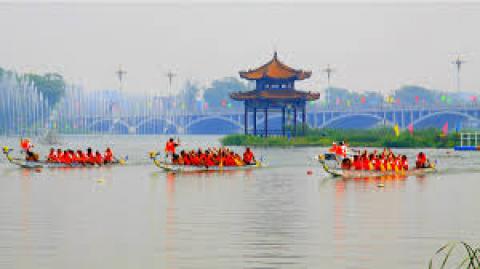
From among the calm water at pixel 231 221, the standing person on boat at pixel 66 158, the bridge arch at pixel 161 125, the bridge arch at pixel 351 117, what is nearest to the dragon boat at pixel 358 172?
the calm water at pixel 231 221

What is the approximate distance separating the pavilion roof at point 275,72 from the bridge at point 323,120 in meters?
8.04

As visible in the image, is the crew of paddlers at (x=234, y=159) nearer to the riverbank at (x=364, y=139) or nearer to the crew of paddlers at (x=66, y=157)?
the crew of paddlers at (x=66, y=157)

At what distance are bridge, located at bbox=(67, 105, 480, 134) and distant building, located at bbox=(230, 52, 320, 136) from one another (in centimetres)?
719

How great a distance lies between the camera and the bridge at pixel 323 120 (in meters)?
132

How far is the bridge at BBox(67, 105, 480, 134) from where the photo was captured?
13152cm

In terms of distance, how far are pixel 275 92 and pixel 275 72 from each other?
2.86 metres

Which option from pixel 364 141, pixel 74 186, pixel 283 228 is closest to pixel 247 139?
pixel 364 141

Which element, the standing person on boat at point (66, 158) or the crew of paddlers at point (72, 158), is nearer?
the crew of paddlers at point (72, 158)

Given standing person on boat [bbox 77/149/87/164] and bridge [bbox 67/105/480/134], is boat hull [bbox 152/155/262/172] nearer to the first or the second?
standing person on boat [bbox 77/149/87/164]

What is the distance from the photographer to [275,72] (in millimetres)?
109312

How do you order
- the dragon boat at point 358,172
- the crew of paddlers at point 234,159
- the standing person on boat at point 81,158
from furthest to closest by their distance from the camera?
the standing person on boat at point 81,158 < the crew of paddlers at point 234,159 < the dragon boat at point 358,172

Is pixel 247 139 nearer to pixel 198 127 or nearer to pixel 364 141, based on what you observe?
pixel 364 141

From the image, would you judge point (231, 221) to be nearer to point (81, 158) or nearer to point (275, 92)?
point (81, 158)

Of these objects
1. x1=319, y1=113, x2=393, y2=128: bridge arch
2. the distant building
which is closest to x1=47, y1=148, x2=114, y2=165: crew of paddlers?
the distant building
